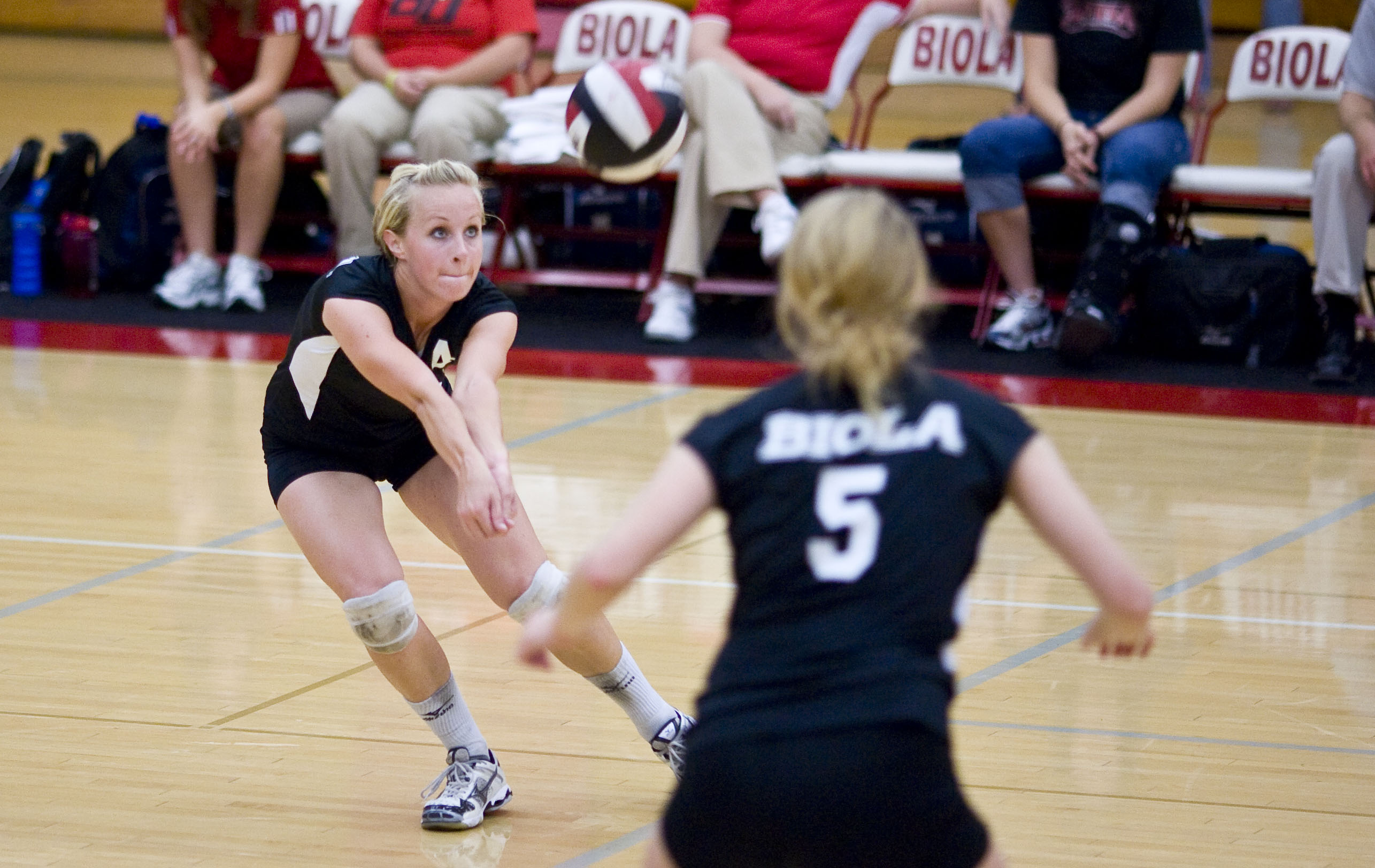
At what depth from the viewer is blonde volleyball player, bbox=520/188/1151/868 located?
1.50 meters

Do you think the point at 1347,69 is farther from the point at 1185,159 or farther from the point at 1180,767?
the point at 1180,767

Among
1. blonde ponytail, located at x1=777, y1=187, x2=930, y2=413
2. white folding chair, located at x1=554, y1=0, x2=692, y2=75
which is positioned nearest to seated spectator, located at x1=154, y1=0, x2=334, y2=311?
white folding chair, located at x1=554, y1=0, x2=692, y2=75

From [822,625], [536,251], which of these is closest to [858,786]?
[822,625]

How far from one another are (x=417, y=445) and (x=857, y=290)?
1.31 metres

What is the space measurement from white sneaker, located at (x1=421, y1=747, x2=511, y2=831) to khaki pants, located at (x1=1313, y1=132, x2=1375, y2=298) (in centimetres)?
411

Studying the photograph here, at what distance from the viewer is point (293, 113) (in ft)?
22.4

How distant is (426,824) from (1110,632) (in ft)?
4.18

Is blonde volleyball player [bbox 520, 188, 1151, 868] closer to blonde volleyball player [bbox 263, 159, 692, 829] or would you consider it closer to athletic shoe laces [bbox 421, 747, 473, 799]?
blonde volleyball player [bbox 263, 159, 692, 829]

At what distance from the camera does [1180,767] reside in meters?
2.75

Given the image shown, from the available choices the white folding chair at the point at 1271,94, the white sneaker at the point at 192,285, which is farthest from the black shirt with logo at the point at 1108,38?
the white sneaker at the point at 192,285

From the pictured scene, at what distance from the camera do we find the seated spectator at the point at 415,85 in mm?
6559

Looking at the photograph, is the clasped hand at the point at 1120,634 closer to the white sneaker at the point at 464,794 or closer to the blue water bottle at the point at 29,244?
the white sneaker at the point at 464,794

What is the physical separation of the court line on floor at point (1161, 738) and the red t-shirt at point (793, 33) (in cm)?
396

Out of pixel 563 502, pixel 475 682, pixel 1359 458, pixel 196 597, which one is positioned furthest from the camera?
pixel 1359 458
